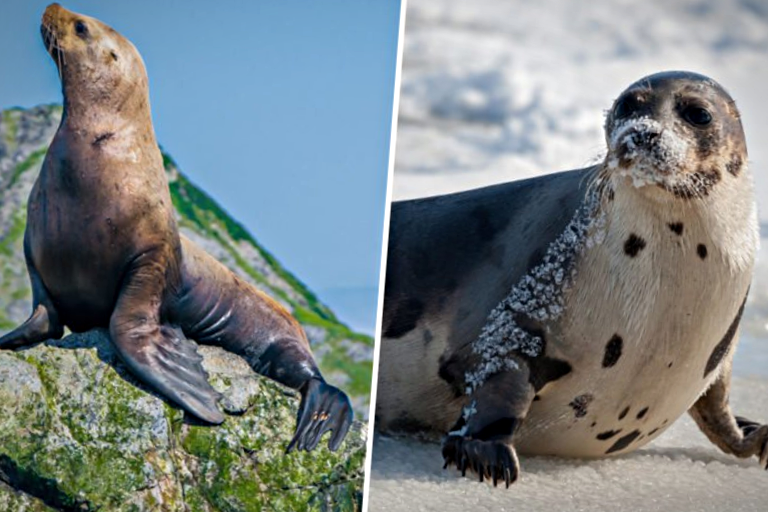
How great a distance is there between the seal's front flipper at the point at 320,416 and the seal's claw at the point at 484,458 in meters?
0.32

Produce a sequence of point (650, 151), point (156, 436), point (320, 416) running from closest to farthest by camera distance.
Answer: point (650, 151), point (156, 436), point (320, 416)

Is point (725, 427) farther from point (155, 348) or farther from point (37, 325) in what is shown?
point (37, 325)

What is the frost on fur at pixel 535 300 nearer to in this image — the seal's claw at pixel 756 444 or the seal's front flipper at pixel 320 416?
the seal's front flipper at pixel 320 416

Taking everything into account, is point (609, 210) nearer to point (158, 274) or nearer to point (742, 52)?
point (158, 274)

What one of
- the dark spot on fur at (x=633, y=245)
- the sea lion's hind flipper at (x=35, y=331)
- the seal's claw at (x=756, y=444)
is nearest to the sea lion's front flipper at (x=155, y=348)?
the sea lion's hind flipper at (x=35, y=331)

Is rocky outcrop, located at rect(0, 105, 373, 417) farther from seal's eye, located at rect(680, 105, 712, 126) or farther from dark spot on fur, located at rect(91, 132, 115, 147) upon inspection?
seal's eye, located at rect(680, 105, 712, 126)

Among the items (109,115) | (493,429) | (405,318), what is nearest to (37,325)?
(109,115)

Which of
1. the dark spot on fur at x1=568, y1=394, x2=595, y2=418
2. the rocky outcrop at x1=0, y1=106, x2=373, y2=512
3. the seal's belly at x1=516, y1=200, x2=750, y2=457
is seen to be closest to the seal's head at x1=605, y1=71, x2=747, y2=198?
the seal's belly at x1=516, y1=200, x2=750, y2=457

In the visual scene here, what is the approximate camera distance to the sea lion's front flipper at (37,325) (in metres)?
2.90

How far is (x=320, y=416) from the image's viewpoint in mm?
2879

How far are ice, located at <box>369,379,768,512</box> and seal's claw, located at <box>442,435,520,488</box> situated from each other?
13cm

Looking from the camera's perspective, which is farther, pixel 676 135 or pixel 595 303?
pixel 595 303

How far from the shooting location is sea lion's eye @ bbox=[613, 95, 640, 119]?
2686mm

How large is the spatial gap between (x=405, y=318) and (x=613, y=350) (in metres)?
0.61
